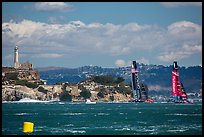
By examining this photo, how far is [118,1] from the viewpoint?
3191 cm

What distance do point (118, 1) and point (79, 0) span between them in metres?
2.28

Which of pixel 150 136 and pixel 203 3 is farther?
pixel 150 136

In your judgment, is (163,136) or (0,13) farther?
(163,136)

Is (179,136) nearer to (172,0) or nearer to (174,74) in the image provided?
(172,0)

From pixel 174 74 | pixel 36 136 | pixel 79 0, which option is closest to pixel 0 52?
pixel 79 0

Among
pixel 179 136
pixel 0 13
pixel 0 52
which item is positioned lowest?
pixel 179 136

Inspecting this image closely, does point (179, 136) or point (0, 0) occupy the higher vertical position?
point (0, 0)

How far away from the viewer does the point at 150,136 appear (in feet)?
164

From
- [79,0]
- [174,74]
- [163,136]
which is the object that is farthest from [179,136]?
[174,74]

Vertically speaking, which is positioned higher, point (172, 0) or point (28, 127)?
point (172, 0)

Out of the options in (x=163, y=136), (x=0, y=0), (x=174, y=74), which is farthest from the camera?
(x=174, y=74)

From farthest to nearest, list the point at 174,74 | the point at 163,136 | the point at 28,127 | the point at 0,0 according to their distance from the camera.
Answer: the point at 174,74 → the point at 28,127 → the point at 163,136 → the point at 0,0

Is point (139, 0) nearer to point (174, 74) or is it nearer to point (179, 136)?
point (179, 136)

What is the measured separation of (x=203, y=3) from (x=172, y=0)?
189 cm
